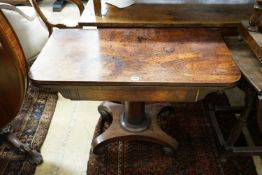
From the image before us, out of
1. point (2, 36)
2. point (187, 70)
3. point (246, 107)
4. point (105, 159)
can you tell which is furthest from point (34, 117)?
point (246, 107)

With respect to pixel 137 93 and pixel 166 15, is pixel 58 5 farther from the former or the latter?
pixel 137 93

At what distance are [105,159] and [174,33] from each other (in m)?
0.84

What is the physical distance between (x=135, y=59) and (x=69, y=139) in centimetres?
84

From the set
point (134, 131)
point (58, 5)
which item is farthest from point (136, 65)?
point (58, 5)

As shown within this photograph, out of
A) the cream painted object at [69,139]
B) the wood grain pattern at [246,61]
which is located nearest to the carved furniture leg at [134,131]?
the cream painted object at [69,139]

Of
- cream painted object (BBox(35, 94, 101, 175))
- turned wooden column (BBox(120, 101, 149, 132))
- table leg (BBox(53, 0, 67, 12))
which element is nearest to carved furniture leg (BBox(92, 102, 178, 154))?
turned wooden column (BBox(120, 101, 149, 132))

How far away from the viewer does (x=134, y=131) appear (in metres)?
1.43

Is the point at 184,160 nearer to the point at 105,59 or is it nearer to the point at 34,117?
the point at 105,59

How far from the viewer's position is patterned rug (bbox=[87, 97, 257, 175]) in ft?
4.52

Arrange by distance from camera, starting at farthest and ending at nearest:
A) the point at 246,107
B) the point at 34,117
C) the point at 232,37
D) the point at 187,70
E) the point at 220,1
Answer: the point at 34,117 < the point at 220,1 < the point at 232,37 < the point at 246,107 < the point at 187,70

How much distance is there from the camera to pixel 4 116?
1282mm

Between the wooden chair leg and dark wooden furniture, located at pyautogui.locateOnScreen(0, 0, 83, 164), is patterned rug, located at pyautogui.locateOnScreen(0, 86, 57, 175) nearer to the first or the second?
dark wooden furniture, located at pyautogui.locateOnScreen(0, 0, 83, 164)

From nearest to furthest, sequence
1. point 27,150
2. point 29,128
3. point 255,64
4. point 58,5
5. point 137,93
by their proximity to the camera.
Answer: point 137,93, point 255,64, point 27,150, point 29,128, point 58,5

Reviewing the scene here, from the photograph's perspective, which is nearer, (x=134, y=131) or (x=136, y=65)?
(x=136, y=65)
